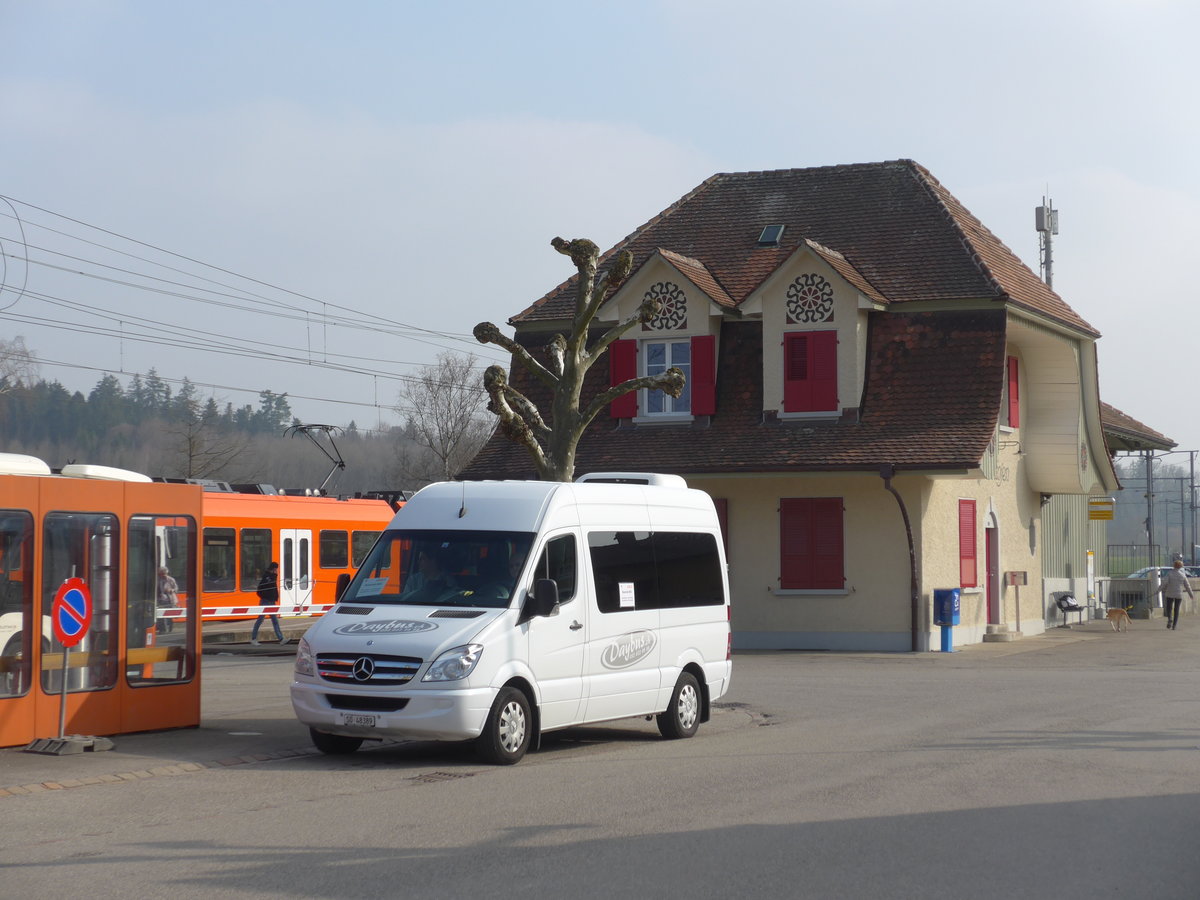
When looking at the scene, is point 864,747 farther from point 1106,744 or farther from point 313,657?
point 313,657

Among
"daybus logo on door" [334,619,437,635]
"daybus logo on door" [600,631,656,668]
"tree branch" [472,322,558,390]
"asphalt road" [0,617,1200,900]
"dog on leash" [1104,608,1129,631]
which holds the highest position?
"tree branch" [472,322,558,390]

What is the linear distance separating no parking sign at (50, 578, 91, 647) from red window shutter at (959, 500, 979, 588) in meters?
21.0

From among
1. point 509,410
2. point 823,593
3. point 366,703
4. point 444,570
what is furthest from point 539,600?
point 823,593

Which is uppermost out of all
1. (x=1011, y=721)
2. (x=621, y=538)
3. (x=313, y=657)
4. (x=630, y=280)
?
(x=630, y=280)

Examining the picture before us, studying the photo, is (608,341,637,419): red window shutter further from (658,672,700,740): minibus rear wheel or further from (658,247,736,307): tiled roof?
(658,672,700,740): minibus rear wheel

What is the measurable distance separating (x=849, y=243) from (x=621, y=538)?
18906mm

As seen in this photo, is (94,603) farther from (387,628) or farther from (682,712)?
(682,712)

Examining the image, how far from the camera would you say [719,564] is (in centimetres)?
1666

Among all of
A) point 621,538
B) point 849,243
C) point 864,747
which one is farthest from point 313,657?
point 849,243

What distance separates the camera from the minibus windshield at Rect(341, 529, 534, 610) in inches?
533

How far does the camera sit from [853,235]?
32594 mm

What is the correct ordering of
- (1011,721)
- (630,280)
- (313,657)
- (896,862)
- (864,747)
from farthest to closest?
(630,280) → (1011,721) → (864,747) → (313,657) → (896,862)

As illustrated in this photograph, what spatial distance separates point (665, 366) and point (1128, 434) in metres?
17.1

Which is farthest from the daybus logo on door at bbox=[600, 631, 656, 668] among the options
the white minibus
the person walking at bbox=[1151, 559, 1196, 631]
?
the person walking at bbox=[1151, 559, 1196, 631]
